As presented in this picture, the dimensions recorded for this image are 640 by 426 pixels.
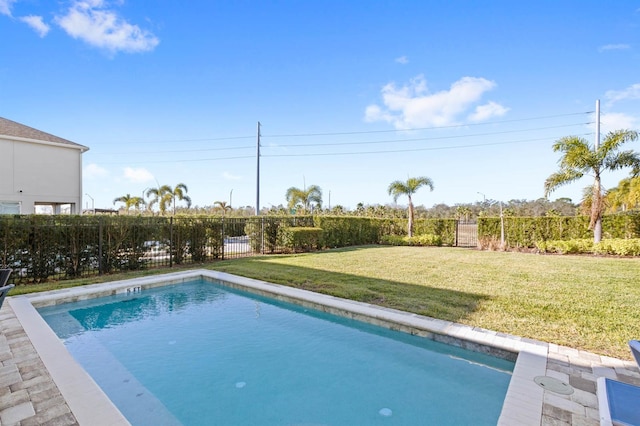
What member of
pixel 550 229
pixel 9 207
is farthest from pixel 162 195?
pixel 550 229

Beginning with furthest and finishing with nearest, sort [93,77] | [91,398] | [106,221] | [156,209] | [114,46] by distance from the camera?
[156,209], [93,77], [114,46], [106,221], [91,398]

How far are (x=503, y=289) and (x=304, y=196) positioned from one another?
1826 centimetres

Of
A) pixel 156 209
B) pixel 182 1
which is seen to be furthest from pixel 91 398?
pixel 156 209

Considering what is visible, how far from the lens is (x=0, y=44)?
1198cm

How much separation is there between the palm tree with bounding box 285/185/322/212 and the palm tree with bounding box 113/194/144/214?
22.4 metres

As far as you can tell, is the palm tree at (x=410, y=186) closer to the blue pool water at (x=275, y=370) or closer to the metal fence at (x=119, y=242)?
the metal fence at (x=119, y=242)

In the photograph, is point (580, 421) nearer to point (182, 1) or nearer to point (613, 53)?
point (182, 1)

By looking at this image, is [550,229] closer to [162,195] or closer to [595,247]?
[595,247]

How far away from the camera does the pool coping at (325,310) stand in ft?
8.89

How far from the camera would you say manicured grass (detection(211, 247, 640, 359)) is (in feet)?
15.4

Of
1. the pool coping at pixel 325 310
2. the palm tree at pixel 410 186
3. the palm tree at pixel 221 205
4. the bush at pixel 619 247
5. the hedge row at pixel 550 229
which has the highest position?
the palm tree at pixel 410 186

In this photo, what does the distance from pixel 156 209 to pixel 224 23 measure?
97.1ft

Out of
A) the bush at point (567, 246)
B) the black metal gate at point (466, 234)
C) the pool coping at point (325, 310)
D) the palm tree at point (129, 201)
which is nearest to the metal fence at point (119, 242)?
the pool coping at point (325, 310)

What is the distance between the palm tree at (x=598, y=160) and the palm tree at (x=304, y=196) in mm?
15627
